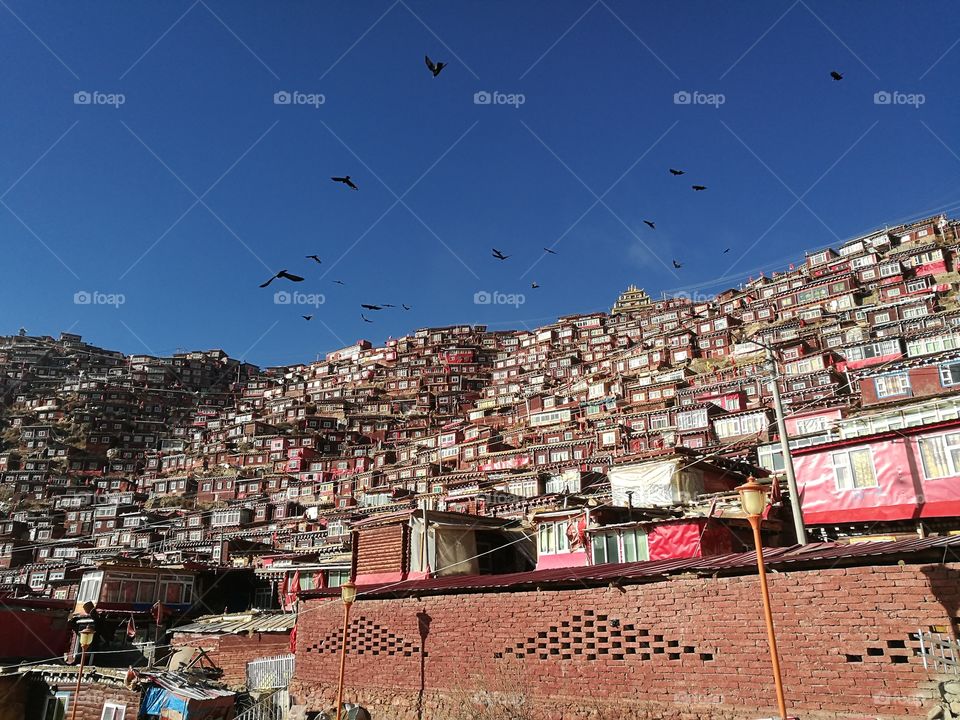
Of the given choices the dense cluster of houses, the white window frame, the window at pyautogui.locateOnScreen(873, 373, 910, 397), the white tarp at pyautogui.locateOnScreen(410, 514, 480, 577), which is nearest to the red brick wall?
the dense cluster of houses

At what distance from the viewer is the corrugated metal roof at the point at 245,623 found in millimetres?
23750

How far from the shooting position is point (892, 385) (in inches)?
1577

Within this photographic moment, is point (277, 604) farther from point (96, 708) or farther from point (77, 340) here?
point (77, 340)

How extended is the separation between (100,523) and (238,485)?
54.3 feet

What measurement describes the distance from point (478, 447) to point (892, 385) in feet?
138

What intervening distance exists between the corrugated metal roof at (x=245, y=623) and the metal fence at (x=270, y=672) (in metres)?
1.59

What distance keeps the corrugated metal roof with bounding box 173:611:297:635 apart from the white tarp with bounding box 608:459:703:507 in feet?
45.3

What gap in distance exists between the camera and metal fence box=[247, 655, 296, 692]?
802 inches

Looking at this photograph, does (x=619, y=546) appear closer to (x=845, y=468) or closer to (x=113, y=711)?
(x=845, y=468)

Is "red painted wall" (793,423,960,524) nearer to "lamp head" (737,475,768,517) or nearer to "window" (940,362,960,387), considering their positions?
"lamp head" (737,475,768,517)

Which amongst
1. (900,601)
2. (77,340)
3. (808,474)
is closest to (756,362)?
(808,474)

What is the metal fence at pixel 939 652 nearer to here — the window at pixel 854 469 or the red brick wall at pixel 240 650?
the window at pixel 854 469

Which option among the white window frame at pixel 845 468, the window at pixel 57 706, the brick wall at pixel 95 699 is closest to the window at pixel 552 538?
the white window frame at pixel 845 468

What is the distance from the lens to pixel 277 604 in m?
36.5
